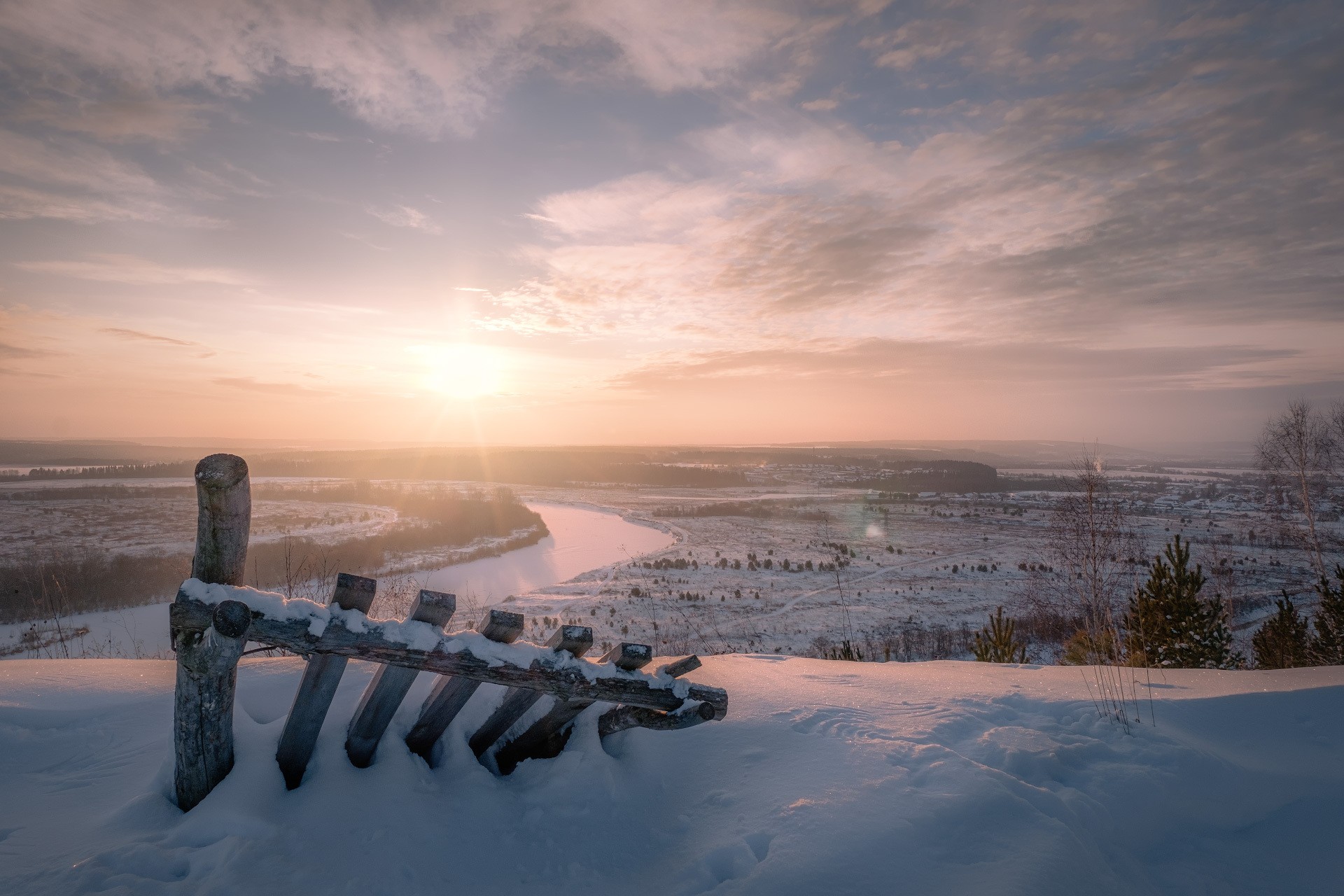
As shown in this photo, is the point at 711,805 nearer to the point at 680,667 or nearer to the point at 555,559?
the point at 680,667

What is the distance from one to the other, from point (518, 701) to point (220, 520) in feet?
6.18

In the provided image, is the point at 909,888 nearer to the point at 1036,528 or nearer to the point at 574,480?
the point at 1036,528

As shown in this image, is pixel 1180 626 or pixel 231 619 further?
pixel 1180 626

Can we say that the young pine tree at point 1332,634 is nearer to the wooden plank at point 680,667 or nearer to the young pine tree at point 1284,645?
the young pine tree at point 1284,645

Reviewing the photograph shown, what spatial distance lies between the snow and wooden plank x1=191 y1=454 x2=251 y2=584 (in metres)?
1.11

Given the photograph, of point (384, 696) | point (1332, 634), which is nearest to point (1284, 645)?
point (1332, 634)

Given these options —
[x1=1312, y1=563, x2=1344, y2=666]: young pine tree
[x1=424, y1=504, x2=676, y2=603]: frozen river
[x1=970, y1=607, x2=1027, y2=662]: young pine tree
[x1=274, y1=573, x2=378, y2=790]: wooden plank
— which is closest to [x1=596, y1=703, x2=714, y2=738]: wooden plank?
[x1=274, y1=573, x2=378, y2=790]: wooden plank

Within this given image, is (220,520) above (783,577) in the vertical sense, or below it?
above

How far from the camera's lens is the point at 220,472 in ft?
9.69

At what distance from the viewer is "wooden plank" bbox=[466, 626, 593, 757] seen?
3422 mm

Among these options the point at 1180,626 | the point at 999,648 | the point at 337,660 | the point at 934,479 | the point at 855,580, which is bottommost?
the point at 855,580

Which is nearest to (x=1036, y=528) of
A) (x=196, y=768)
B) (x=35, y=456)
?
(x=196, y=768)

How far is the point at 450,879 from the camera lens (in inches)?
113

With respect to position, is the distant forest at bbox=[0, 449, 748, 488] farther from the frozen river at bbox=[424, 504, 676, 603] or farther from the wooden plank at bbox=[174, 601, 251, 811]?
the wooden plank at bbox=[174, 601, 251, 811]
